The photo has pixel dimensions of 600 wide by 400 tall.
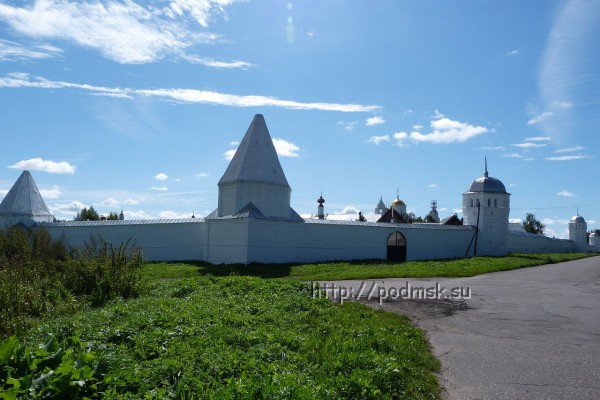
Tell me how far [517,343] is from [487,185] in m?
29.5

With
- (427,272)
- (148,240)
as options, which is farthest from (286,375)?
(148,240)

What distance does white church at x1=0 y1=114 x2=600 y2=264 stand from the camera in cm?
2423

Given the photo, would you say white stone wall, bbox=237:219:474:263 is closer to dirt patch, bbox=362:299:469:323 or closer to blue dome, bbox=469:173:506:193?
blue dome, bbox=469:173:506:193

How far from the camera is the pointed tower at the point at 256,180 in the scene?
25.4 metres

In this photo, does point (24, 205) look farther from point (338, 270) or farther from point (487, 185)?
point (487, 185)

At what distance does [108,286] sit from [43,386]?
21.6 ft

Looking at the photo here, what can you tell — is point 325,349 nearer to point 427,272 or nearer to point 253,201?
point 427,272

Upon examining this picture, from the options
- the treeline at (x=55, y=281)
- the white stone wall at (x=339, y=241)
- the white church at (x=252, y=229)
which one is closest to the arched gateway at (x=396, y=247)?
the white church at (x=252, y=229)

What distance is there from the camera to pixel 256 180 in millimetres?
25422

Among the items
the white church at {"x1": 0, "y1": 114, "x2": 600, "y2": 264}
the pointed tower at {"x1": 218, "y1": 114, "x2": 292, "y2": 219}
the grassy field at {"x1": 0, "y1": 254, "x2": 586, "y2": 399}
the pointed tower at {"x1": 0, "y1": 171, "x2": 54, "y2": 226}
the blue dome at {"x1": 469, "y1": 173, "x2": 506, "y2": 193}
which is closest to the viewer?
the grassy field at {"x1": 0, "y1": 254, "x2": 586, "y2": 399}

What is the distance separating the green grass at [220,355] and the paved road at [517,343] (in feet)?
1.31

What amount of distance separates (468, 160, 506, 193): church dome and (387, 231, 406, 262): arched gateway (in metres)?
8.46

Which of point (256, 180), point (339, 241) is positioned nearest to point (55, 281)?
point (256, 180)

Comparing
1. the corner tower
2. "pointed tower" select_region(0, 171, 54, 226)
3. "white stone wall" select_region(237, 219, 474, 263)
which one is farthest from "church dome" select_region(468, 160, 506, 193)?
"pointed tower" select_region(0, 171, 54, 226)
